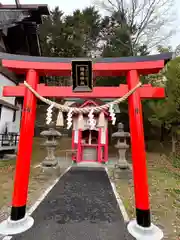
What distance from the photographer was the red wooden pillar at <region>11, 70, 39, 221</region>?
13.0ft

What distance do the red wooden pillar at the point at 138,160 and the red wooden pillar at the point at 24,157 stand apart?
2190 millimetres

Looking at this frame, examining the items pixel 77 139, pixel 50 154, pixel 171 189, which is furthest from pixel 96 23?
pixel 171 189

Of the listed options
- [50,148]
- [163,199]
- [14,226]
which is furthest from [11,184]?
[163,199]

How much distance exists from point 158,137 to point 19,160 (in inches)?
711

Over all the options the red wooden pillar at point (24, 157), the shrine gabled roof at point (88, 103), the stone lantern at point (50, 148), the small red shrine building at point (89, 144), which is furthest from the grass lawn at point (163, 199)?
the shrine gabled roof at point (88, 103)

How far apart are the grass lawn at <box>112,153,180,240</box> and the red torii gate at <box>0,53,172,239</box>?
1.69 ft

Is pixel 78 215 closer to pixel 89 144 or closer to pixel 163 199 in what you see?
pixel 163 199

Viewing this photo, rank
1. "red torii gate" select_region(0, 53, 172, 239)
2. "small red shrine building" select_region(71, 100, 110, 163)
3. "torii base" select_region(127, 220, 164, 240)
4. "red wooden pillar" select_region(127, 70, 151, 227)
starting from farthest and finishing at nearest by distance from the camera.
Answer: "small red shrine building" select_region(71, 100, 110, 163)
"red torii gate" select_region(0, 53, 172, 239)
"red wooden pillar" select_region(127, 70, 151, 227)
"torii base" select_region(127, 220, 164, 240)

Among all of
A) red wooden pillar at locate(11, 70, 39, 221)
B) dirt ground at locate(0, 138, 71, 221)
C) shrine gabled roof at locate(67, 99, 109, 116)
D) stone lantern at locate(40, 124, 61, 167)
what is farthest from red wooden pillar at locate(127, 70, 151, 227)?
shrine gabled roof at locate(67, 99, 109, 116)

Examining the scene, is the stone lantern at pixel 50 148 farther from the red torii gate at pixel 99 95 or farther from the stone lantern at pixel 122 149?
the red torii gate at pixel 99 95

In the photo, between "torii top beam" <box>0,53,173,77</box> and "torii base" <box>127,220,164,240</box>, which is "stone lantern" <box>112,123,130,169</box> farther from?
"torii top beam" <box>0,53,173,77</box>

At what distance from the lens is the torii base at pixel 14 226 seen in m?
3.68

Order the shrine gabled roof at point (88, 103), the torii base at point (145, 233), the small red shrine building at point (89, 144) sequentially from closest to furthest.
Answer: the torii base at point (145, 233) < the small red shrine building at point (89, 144) < the shrine gabled roof at point (88, 103)

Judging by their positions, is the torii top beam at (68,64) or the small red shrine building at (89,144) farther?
the small red shrine building at (89,144)
